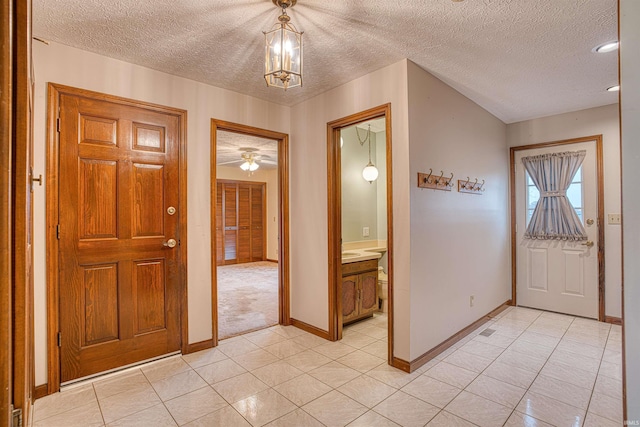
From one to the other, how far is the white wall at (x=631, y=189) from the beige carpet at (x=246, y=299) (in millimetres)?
3072

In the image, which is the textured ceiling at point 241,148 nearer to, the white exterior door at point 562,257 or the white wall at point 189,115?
the white wall at point 189,115

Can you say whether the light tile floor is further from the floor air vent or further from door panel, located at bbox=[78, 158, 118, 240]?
door panel, located at bbox=[78, 158, 118, 240]

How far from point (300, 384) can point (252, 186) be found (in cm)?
687

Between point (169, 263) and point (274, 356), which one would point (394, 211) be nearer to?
point (274, 356)

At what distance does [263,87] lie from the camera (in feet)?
10.2

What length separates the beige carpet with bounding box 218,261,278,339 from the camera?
363 centimetres

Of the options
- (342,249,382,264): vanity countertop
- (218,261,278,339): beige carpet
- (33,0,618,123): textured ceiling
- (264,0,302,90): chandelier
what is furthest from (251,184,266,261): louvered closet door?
(264,0,302,90): chandelier

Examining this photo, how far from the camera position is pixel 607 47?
237 centimetres

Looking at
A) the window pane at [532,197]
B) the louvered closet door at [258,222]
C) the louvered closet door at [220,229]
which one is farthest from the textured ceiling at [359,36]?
the louvered closet door at [258,222]

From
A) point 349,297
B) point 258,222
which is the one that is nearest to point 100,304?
point 349,297

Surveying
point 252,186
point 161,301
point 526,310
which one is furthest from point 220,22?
point 252,186

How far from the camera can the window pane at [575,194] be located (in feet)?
12.7

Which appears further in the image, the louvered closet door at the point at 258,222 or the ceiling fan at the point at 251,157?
the louvered closet door at the point at 258,222

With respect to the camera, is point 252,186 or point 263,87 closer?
point 263,87
